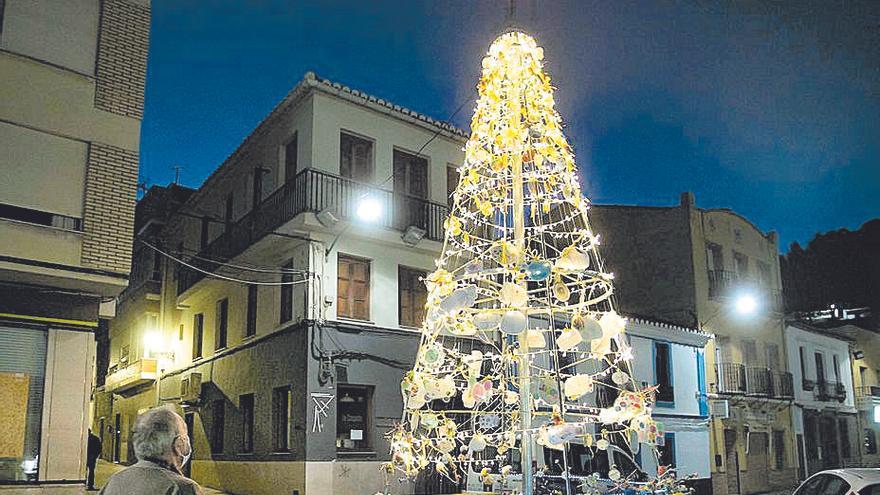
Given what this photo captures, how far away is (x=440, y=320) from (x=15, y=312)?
8889mm

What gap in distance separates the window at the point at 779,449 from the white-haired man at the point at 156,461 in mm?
31391

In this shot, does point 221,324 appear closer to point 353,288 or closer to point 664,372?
point 353,288

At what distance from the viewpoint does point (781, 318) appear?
109 ft

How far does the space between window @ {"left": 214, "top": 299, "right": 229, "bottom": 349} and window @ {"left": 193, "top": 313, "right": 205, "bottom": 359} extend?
146cm

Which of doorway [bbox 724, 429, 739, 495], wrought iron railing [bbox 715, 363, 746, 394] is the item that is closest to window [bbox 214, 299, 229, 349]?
wrought iron railing [bbox 715, 363, 746, 394]

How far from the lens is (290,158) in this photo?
70.7 ft

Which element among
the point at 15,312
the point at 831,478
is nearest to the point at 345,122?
the point at 15,312

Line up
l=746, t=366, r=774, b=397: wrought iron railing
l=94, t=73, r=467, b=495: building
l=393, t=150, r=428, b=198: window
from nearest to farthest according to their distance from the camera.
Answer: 1. l=94, t=73, r=467, b=495: building
2. l=393, t=150, r=428, b=198: window
3. l=746, t=366, r=774, b=397: wrought iron railing

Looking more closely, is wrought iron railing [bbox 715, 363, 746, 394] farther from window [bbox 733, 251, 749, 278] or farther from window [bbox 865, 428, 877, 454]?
window [bbox 865, 428, 877, 454]

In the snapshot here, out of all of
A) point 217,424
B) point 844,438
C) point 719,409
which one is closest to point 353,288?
point 217,424

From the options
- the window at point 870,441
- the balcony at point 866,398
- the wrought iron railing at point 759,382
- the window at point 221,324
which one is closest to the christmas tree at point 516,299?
the window at point 221,324

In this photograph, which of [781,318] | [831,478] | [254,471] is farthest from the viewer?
[781,318]

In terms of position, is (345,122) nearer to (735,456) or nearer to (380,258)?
(380,258)

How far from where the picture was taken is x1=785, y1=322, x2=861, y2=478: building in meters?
33.9
